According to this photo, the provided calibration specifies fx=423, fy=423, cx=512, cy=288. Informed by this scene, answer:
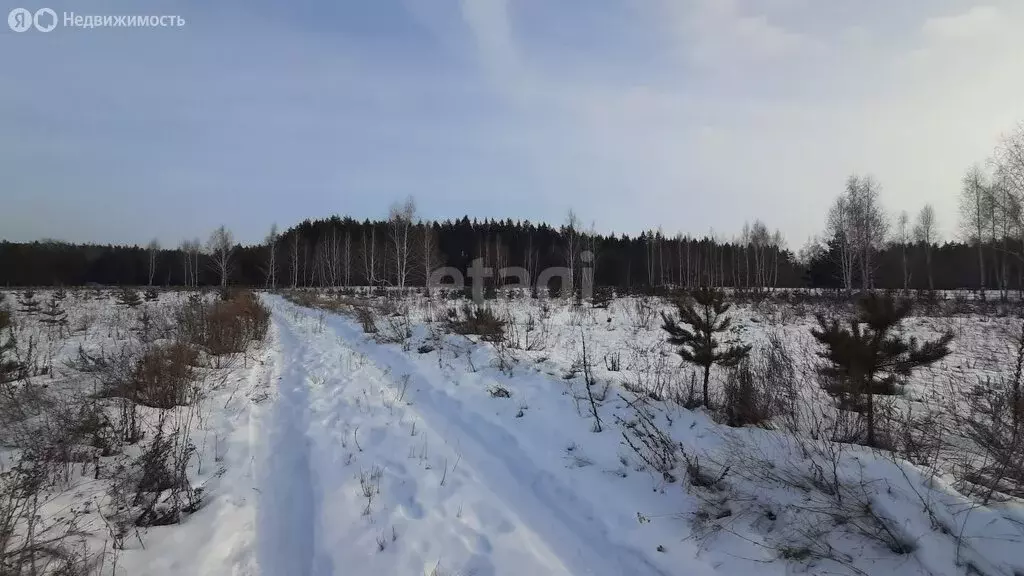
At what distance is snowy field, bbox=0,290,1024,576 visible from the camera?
265cm

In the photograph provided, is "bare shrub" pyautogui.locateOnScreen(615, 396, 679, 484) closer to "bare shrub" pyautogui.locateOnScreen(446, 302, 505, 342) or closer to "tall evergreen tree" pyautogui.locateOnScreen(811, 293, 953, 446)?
"tall evergreen tree" pyautogui.locateOnScreen(811, 293, 953, 446)

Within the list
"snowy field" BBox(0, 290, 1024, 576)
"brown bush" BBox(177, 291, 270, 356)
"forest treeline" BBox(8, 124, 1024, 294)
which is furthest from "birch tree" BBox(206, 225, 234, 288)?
"snowy field" BBox(0, 290, 1024, 576)


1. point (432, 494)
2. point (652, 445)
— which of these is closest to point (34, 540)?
point (432, 494)

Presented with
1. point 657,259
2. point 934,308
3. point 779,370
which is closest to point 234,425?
point 779,370

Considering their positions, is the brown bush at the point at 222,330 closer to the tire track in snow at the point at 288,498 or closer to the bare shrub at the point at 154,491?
the tire track in snow at the point at 288,498

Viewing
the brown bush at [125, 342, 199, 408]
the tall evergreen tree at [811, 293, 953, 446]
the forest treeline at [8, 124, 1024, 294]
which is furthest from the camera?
the forest treeline at [8, 124, 1024, 294]

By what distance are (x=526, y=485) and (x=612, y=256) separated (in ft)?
166

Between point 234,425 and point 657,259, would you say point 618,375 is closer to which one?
point 234,425

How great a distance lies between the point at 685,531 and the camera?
A: 9.98 ft

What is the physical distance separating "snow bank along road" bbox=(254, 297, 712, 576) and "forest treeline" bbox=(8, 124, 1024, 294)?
18721mm

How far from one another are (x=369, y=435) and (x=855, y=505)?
4.39m

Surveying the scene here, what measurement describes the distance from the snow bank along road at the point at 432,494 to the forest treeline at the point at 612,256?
1872cm

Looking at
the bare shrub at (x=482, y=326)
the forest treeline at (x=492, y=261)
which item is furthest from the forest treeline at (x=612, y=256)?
the bare shrub at (x=482, y=326)

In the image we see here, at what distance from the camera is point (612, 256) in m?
52.7
